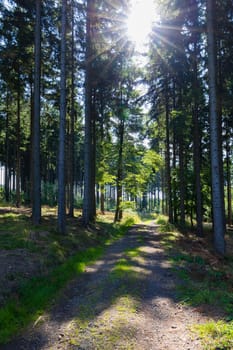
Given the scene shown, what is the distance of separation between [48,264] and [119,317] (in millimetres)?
3299

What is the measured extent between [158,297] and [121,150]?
18.0 m

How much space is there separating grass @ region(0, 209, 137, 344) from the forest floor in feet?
0.73

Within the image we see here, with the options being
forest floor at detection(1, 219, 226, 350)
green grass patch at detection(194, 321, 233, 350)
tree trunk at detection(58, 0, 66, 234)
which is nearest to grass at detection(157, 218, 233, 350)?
green grass patch at detection(194, 321, 233, 350)

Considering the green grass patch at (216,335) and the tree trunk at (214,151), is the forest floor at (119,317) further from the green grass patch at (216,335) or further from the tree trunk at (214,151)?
the tree trunk at (214,151)

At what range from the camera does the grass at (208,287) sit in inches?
149

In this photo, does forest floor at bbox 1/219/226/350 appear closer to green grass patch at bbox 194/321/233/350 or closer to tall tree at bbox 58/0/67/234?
green grass patch at bbox 194/321/233/350

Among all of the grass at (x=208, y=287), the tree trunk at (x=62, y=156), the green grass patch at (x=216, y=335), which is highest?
the tree trunk at (x=62, y=156)

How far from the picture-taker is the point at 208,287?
5996 mm

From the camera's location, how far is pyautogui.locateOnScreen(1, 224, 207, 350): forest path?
12.3ft

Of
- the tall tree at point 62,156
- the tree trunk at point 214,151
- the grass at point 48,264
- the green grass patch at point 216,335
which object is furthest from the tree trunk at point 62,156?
the green grass patch at point 216,335

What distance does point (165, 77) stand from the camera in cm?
1672

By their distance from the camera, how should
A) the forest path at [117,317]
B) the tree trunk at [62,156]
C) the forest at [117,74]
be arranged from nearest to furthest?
1. the forest path at [117,317]
2. the tree trunk at [62,156]
3. the forest at [117,74]

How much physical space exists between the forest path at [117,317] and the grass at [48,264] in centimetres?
25

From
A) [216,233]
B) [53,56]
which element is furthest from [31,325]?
[53,56]
